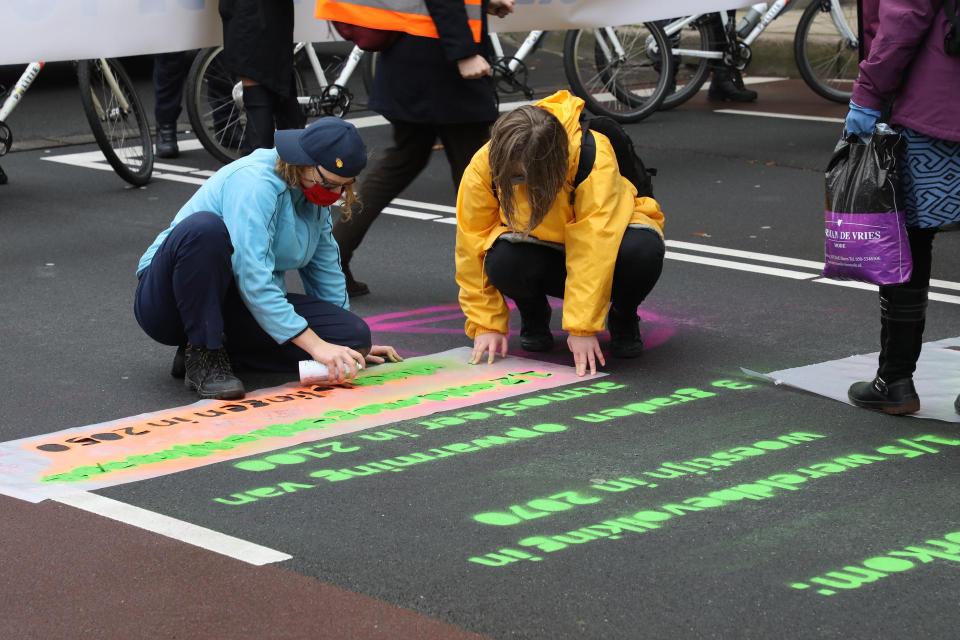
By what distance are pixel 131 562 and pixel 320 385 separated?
1665 millimetres

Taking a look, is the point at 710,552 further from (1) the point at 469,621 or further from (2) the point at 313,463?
(2) the point at 313,463

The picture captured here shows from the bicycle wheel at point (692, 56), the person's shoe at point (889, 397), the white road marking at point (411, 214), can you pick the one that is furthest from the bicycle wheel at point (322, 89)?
the person's shoe at point (889, 397)

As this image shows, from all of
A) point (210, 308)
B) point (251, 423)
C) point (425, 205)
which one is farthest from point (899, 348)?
point (425, 205)

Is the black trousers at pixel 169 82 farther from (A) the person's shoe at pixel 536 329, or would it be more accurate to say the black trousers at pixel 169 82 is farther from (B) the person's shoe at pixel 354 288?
(A) the person's shoe at pixel 536 329

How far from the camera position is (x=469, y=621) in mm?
3559

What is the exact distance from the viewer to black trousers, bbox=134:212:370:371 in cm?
527

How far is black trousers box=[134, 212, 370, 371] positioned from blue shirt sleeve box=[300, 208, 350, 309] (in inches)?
4.0

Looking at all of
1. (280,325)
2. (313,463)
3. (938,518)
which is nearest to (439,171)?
(280,325)

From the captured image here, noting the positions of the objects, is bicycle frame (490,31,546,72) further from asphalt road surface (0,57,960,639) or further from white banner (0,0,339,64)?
asphalt road surface (0,57,960,639)

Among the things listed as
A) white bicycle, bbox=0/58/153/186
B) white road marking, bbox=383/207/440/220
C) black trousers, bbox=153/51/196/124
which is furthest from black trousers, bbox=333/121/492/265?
black trousers, bbox=153/51/196/124

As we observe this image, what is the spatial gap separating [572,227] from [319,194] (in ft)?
2.84

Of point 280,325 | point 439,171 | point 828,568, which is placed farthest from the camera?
point 439,171

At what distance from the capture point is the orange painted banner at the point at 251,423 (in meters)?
4.61

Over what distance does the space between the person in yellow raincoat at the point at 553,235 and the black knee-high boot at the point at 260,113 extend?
227 centimetres
